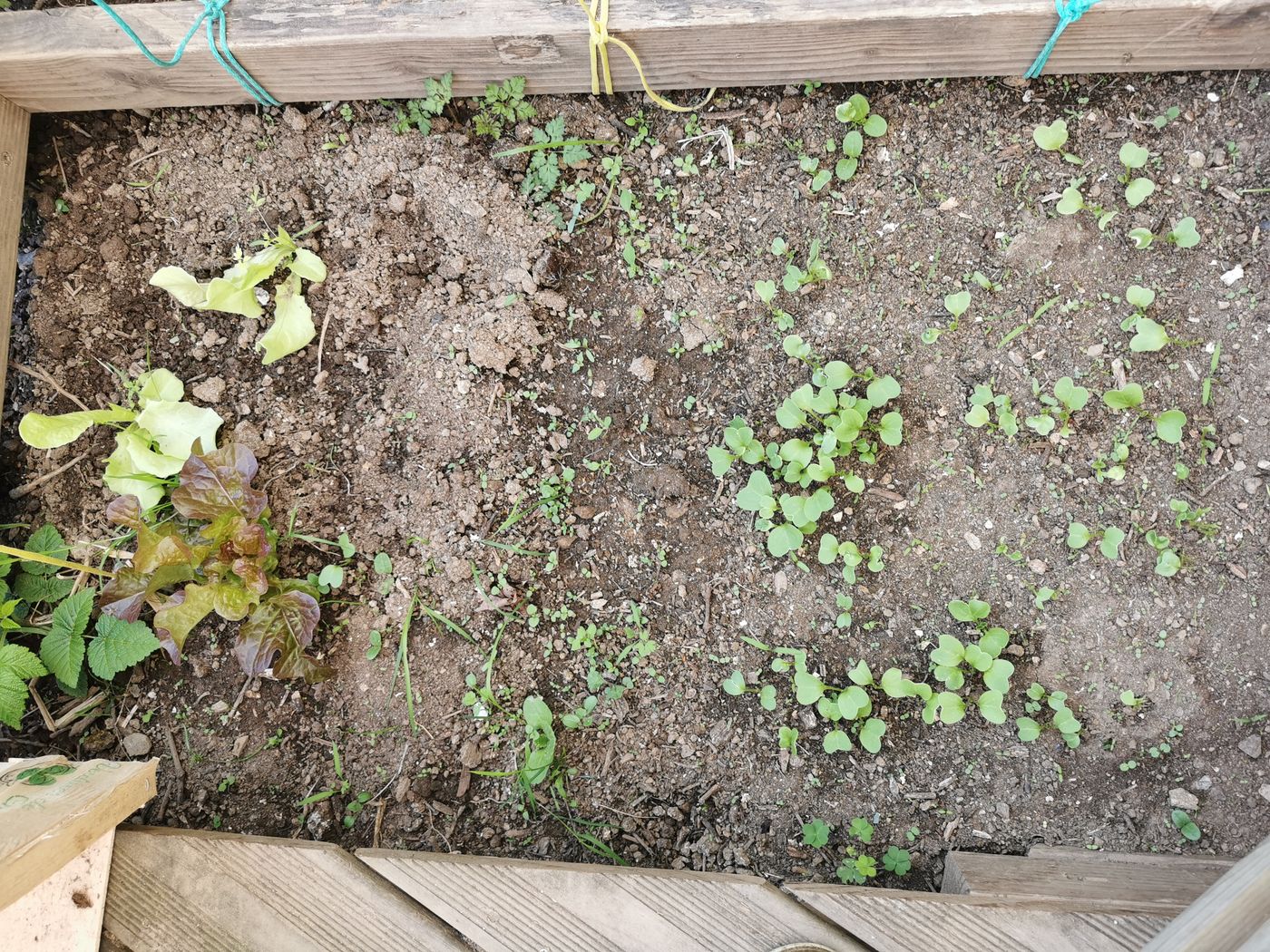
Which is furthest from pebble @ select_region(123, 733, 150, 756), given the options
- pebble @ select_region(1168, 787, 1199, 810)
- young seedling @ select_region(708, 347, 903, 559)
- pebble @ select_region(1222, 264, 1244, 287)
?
pebble @ select_region(1222, 264, 1244, 287)

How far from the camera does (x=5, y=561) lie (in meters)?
2.13

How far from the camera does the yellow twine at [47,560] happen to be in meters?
2.02

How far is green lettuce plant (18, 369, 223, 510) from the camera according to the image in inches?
83.0

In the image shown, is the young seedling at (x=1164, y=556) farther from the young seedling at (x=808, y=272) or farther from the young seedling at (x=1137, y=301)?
the young seedling at (x=808, y=272)

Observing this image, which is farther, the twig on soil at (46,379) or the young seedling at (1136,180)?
the twig on soil at (46,379)

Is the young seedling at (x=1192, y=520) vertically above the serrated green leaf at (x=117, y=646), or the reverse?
the young seedling at (x=1192, y=520)

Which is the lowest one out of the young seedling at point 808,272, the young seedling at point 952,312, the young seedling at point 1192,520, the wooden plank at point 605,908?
the wooden plank at point 605,908

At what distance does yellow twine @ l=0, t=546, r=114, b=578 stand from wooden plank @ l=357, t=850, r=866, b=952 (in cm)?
109

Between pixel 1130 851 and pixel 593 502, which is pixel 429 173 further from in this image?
pixel 1130 851

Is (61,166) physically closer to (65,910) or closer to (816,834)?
(65,910)

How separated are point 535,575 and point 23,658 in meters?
1.22

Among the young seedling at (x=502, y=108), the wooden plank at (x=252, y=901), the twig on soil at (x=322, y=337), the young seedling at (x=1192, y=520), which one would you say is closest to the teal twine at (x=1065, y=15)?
the young seedling at (x=1192, y=520)

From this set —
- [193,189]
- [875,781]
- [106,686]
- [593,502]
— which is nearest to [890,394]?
[593,502]

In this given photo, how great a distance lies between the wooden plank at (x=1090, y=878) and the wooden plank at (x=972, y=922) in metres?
0.03
